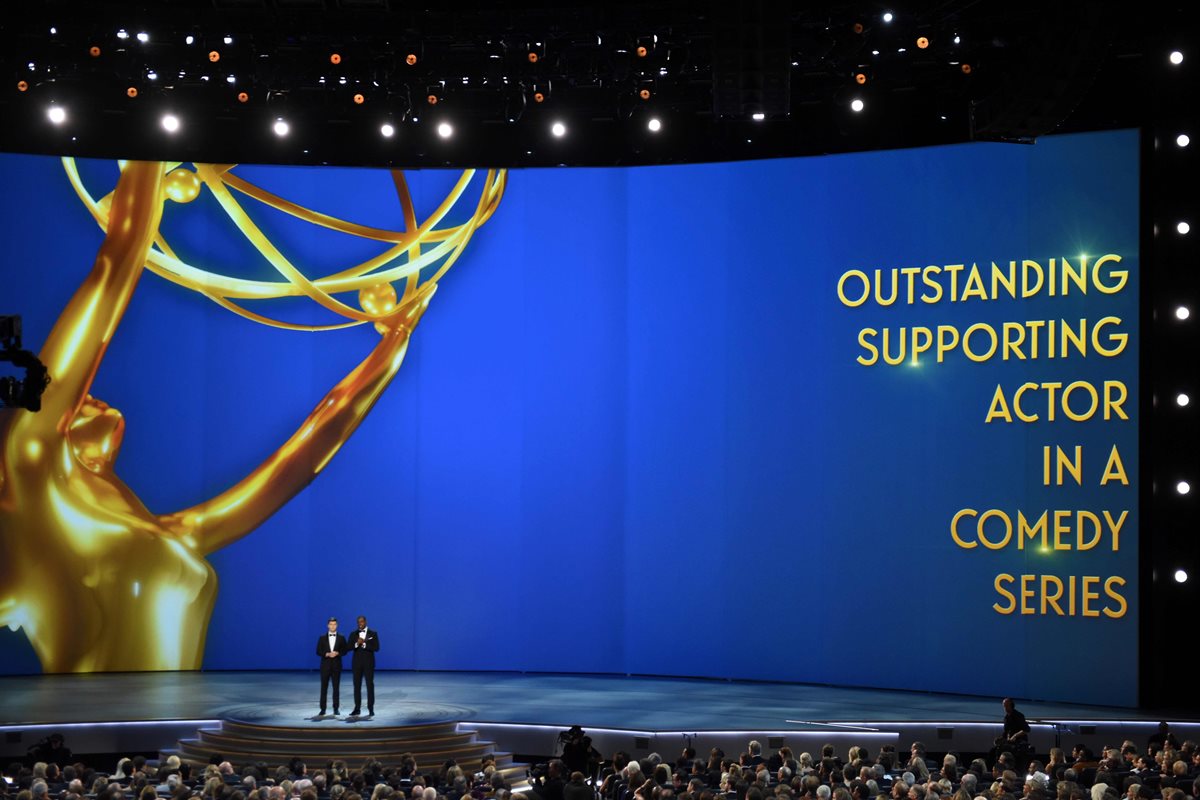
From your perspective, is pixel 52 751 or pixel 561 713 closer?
pixel 52 751

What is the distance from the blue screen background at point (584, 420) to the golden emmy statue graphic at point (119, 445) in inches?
7.5

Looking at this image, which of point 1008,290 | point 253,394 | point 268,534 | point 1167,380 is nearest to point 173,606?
point 268,534

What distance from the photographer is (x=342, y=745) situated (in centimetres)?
1356

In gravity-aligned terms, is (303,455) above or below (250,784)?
above

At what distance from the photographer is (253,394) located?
19016 millimetres

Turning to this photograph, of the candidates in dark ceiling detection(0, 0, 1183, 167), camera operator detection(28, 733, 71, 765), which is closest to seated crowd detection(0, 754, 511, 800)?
camera operator detection(28, 733, 71, 765)

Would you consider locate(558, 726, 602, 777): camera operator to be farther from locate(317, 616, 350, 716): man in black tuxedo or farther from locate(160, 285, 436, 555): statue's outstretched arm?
locate(160, 285, 436, 555): statue's outstretched arm

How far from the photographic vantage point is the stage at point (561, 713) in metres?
14.0

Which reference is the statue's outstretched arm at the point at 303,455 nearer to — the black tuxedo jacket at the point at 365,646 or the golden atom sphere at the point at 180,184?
the golden atom sphere at the point at 180,184

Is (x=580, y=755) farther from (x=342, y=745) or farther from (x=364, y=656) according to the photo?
(x=364, y=656)

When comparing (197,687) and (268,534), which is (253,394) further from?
(197,687)

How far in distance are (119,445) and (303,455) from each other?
2.28 meters

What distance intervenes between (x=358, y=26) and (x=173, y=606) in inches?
298

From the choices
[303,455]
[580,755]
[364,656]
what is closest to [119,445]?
[303,455]
